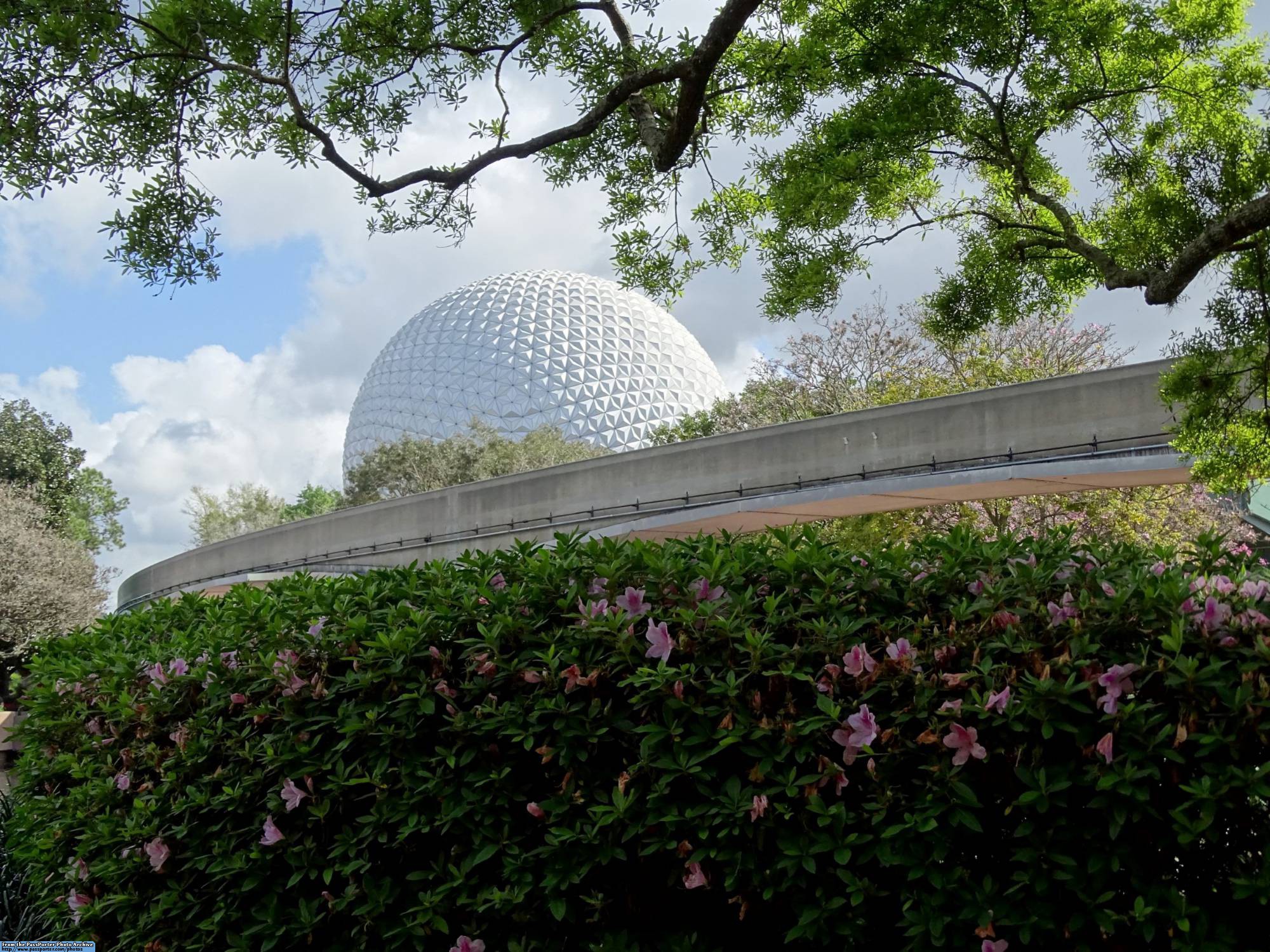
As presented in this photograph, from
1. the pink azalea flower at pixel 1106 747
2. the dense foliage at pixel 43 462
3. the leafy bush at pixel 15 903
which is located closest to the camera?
the pink azalea flower at pixel 1106 747

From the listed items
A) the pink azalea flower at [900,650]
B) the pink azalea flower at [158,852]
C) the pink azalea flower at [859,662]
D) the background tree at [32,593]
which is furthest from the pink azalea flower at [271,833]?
the background tree at [32,593]

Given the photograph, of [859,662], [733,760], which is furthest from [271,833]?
[859,662]

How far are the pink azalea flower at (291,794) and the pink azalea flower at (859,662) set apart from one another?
6.21 feet

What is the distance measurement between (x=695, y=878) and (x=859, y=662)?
75 centimetres

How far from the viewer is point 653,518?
17266mm

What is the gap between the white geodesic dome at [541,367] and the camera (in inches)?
1636

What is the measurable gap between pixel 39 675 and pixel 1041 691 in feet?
16.3

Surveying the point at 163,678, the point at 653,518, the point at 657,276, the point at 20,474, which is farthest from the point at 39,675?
the point at 20,474

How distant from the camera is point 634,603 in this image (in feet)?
10.8

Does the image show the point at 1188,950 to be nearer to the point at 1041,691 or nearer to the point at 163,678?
the point at 1041,691

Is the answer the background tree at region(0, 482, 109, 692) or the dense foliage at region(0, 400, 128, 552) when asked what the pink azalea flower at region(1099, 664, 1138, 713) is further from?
the dense foliage at region(0, 400, 128, 552)

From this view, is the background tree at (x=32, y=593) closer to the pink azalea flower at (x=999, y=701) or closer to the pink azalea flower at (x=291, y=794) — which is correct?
the pink azalea flower at (x=291, y=794)

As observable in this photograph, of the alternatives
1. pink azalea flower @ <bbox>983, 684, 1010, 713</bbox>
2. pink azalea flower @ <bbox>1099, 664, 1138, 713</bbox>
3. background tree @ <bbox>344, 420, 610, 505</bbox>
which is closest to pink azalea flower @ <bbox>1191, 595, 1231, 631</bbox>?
pink azalea flower @ <bbox>1099, 664, 1138, 713</bbox>

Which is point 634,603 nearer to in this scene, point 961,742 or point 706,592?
point 706,592
